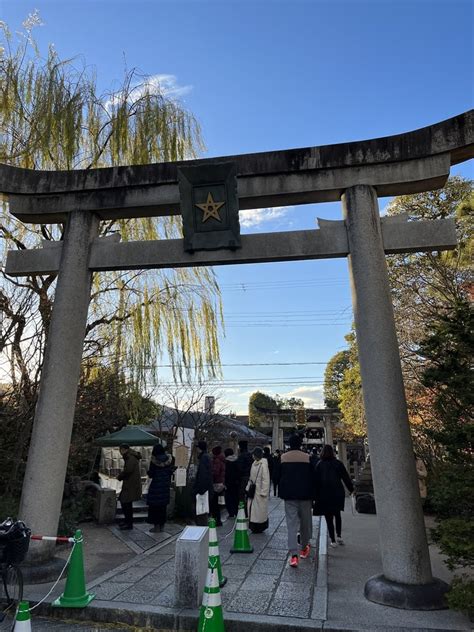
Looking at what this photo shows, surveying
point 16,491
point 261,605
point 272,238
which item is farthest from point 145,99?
point 261,605

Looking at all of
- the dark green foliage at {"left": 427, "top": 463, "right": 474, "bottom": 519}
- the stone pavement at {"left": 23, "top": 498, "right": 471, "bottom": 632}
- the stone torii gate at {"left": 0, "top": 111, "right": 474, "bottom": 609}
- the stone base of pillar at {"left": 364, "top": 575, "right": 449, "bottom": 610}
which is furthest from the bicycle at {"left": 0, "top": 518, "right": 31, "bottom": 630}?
the dark green foliage at {"left": 427, "top": 463, "right": 474, "bottom": 519}

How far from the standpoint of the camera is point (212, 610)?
384cm

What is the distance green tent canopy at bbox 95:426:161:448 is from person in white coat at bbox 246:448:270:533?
4096 mm

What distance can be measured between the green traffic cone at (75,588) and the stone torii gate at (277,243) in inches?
48.1

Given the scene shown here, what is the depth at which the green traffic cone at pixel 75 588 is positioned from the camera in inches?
184

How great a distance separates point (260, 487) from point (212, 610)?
4.30m

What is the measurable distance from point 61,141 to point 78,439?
6.51 metres

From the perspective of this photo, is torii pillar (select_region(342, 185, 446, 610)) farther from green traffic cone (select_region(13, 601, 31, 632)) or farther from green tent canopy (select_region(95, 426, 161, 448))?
green tent canopy (select_region(95, 426, 161, 448))

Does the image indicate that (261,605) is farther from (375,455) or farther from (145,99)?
(145,99)

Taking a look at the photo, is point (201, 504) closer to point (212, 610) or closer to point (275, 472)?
point (212, 610)

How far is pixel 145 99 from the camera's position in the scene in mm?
10430

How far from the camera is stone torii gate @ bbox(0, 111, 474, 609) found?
17.2 ft

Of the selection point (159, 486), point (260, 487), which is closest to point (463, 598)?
point (260, 487)

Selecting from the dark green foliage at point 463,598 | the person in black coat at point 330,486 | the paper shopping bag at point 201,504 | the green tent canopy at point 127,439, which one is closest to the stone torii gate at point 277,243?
the dark green foliage at point 463,598
